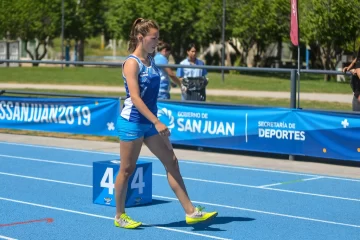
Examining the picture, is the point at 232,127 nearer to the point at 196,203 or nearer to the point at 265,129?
the point at 265,129

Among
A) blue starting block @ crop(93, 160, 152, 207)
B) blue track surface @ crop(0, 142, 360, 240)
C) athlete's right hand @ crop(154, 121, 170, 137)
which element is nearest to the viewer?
athlete's right hand @ crop(154, 121, 170, 137)

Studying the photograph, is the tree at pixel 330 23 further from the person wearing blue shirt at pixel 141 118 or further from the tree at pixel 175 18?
the person wearing blue shirt at pixel 141 118

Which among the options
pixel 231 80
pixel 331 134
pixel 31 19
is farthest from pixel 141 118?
pixel 31 19

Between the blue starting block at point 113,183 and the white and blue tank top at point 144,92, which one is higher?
the white and blue tank top at point 144,92

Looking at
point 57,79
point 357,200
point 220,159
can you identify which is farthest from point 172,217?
point 57,79

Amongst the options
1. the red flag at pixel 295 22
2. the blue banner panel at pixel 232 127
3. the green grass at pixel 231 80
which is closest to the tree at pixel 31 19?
the green grass at pixel 231 80

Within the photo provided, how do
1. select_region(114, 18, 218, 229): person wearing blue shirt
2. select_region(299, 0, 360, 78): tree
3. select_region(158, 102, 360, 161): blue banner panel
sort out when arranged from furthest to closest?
select_region(299, 0, 360, 78): tree < select_region(158, 102, 360, 161): blue banner panel < select_region(114, 18, 218, 229): person wearing blue shirt

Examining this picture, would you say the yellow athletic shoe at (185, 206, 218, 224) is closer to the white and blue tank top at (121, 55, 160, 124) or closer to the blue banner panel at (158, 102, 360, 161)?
the white and blue tank top at (121, 55, 160, 124)

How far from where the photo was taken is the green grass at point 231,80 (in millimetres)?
22281

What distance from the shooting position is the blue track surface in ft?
25.6

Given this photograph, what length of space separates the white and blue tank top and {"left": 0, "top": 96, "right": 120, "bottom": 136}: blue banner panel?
7.53 meters

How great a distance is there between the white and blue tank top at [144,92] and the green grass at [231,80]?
11.0 m

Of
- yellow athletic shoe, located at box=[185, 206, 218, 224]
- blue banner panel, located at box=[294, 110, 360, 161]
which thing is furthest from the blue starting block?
blue banner panel, located at box=[294, 110, 360, 161]

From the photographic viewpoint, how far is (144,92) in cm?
761
